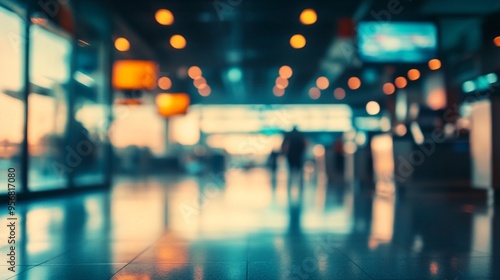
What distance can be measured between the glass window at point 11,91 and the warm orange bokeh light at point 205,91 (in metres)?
23.0

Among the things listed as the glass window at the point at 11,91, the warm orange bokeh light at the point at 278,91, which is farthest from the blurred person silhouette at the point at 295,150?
the warm orange bokeh light at the point at 278,91

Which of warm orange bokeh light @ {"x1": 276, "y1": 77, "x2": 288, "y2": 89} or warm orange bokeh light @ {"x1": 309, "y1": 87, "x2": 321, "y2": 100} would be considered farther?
warm orange bokeh light @ {"x1": 309, "y1": 87, "x2": 321, "y2": 100}

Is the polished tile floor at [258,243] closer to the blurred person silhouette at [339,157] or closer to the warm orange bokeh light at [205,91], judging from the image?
the blurred person silhouette at [339,157]

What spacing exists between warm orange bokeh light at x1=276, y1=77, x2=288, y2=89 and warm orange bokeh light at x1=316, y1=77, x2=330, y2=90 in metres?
1.81

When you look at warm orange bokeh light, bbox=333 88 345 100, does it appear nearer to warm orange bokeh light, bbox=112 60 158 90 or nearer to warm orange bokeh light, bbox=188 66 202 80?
warm orange bokeh light, bbox=188 66 202 80

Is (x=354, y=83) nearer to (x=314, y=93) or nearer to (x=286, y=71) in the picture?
(x=286, y=71)

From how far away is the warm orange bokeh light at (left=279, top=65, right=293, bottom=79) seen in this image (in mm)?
25250

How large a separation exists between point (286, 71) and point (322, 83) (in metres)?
5.06

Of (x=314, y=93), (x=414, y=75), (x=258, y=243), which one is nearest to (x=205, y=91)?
(x=314, y=93)

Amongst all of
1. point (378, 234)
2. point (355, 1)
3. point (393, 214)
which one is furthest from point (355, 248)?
point (355, 1)

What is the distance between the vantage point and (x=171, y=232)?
5969 mm

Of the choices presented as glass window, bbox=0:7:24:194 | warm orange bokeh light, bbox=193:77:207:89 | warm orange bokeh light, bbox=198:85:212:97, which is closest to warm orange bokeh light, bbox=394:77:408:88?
warm orange bokeh light, bbox=193:77:207:89

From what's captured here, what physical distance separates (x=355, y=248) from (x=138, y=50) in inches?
691

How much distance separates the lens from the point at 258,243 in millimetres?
5082
